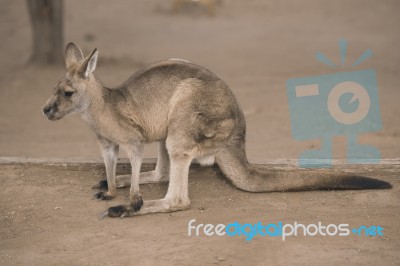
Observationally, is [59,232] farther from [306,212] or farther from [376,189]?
[376,189]

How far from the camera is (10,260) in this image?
4.00 meters

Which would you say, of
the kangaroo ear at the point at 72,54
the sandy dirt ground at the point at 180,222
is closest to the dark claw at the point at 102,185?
the sandy dirt ground at the point at 180,222

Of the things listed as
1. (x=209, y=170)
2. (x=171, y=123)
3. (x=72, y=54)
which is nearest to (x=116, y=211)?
(x=171, y=123)

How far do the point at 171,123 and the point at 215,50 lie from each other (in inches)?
291

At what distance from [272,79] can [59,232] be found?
6289mm

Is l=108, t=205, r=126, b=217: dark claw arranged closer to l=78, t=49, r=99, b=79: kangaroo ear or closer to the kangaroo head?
the kangaroo head

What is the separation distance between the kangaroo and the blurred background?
1.48 metres

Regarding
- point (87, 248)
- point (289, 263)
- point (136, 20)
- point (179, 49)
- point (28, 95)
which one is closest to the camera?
point (289, 263)

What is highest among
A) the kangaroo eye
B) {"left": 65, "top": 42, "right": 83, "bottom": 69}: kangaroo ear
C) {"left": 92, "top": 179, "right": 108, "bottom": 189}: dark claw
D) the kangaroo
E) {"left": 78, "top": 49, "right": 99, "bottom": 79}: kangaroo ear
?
{"left": 65, "top": 42, "right": 83, "bottom": 69}: kangaroo ear

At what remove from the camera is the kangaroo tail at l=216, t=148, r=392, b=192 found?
15.3ft

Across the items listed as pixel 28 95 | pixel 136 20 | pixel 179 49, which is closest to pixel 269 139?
pixel 28 95

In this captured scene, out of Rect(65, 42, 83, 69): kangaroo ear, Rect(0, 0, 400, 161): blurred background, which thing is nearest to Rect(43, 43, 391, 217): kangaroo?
Rect(65, 42, 83, 69): kangaroo ear

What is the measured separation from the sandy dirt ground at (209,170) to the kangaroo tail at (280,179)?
3.1 inches

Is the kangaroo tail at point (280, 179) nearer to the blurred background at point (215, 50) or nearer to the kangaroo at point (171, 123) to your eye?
the kangaroo at point (171, 123)
